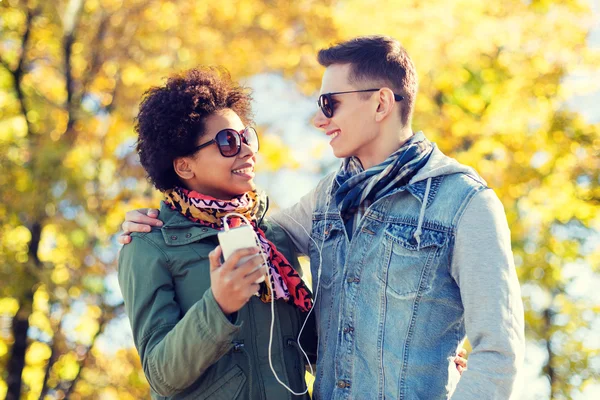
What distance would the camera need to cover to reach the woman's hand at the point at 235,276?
2.23 meters

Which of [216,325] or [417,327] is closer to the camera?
[216,325]

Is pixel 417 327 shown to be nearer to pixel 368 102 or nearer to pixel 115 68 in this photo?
pixel 368 102

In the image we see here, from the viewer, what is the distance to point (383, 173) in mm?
2656

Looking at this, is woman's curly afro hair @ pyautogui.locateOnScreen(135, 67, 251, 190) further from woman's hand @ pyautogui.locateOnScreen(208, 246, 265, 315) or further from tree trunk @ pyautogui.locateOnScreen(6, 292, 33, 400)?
tree trunk @ pyautogui.locateOnScreen(6, 292, 33, 400)

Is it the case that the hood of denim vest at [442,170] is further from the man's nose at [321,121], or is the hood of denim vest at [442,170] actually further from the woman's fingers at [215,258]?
the woman's fingers at [215,258]

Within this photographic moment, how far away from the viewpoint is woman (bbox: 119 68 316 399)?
2322 mm

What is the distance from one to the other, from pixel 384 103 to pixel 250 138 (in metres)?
0.56

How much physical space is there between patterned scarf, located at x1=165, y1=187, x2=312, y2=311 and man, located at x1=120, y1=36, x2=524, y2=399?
0.34 ft

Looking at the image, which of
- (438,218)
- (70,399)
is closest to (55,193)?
(70,399)

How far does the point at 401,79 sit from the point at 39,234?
522 cm

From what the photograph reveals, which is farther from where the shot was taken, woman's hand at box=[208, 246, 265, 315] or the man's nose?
the man's nose

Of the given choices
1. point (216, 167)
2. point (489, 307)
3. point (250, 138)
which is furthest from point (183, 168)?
point (489, 307)

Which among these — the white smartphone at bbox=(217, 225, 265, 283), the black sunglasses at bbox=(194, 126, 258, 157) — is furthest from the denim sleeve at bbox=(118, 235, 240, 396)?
the black sunglasses at bbox=(194, 126, 258, 157)

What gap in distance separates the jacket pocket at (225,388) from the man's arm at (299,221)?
0.75 meters
